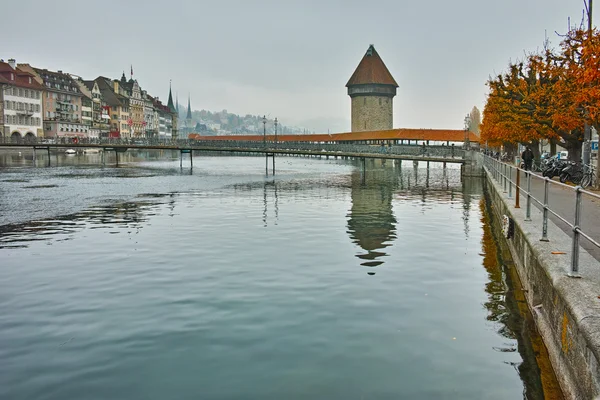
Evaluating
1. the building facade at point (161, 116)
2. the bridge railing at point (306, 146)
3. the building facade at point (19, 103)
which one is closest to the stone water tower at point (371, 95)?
the bridge railing at point (306, 146)

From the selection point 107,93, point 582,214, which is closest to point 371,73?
point 107,93

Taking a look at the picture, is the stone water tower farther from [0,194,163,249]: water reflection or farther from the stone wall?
[0,194,163,249]: water reflection

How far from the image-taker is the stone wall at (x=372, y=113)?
10850 cm

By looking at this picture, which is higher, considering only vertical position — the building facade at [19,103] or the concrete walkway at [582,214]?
the building facade at [19,103]

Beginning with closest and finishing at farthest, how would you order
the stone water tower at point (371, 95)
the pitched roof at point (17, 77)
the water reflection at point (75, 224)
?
the water reflection at point (75, 224) → the pitched roof at point (17, 77) → the stone water tower at point (371, 95)

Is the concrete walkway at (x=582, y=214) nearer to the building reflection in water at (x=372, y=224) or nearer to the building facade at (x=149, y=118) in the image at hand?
the building reflection in water at (x=372, y=224)

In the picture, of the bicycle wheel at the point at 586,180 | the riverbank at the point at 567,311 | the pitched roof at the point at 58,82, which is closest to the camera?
the riverbank at the point at 567,311

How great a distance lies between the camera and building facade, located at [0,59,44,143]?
288 ft

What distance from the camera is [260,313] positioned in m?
9.56

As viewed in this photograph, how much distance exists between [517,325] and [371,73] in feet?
344

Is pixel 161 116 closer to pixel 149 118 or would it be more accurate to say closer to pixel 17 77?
pixel 149 118

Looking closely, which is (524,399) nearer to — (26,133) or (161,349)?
(161,349)

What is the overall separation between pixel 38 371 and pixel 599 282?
6.32m

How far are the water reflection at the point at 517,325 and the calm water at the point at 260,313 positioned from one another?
31mm
